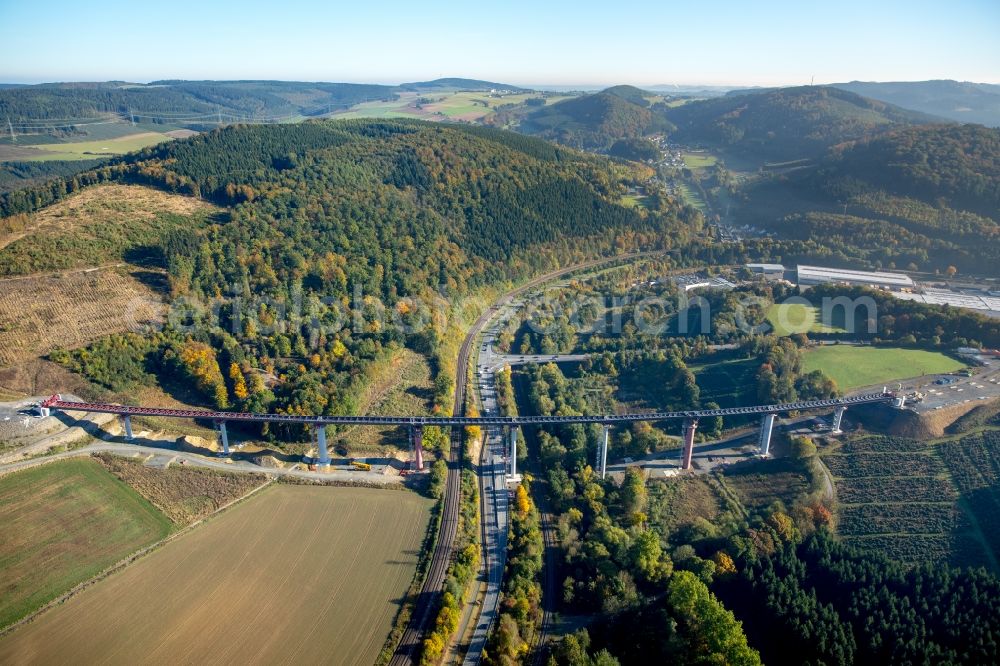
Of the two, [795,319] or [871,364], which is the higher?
[795,319]

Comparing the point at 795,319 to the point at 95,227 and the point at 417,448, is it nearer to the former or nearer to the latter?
the point at 417,448

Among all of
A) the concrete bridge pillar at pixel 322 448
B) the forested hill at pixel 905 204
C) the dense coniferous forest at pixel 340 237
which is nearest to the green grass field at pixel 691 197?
the forested hill at pixel 905 204

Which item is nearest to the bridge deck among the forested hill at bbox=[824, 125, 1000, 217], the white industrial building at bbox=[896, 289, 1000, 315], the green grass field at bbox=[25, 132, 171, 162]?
the white industrial building at bbox=[896, 289, 1000, 315]

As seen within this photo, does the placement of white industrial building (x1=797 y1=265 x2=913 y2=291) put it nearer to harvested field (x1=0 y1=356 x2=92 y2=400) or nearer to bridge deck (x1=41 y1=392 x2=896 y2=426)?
bridge deck (x1=41 y1=392 x2=896 y2=426)

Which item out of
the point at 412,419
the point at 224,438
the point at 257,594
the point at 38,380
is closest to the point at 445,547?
the point at 412,419

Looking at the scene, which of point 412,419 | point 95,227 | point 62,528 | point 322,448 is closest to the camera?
point 62,528

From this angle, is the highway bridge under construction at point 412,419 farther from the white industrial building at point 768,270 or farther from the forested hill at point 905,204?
the forested hill at point 905,204
